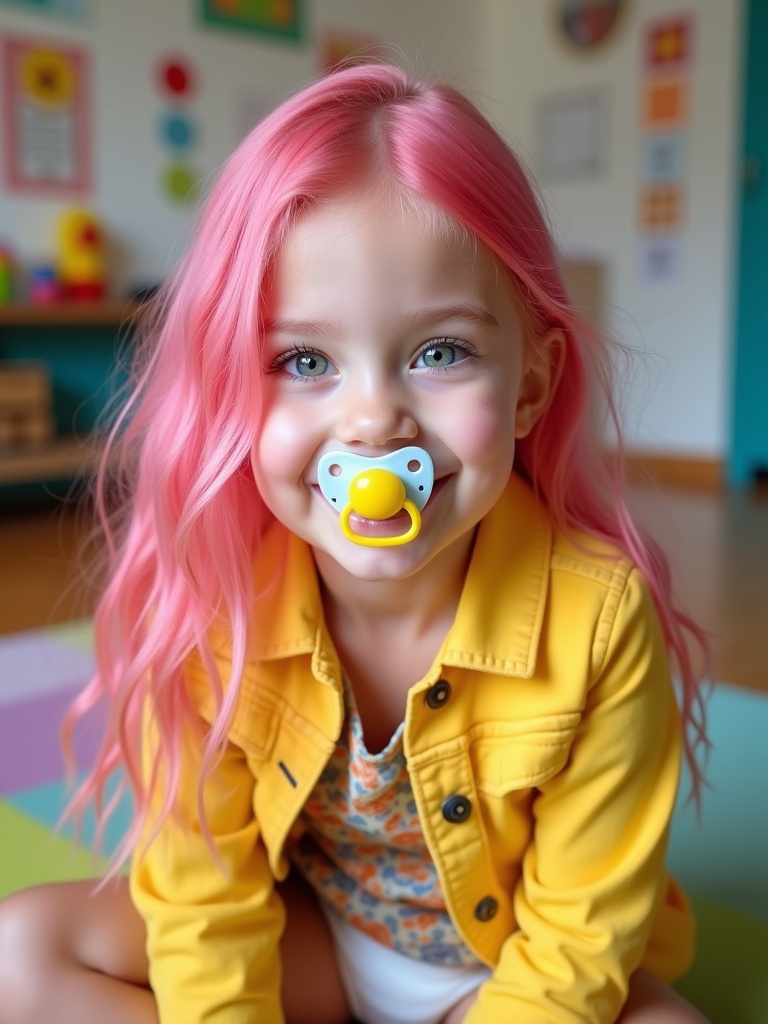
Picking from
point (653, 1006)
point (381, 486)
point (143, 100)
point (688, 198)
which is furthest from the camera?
point (688, 198)

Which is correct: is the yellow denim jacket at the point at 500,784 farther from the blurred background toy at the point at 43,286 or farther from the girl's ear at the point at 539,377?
the blurred background toy at the point at 43,286

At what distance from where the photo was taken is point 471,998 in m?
0.71

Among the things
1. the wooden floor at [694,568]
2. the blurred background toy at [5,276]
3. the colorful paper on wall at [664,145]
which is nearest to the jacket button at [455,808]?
the wooden floor at [694,568]

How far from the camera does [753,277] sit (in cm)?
321

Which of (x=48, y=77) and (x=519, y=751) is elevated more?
(x=48, y=77)

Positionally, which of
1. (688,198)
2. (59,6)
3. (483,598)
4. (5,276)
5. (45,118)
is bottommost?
(483,598)

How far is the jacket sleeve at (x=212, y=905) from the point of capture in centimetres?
64

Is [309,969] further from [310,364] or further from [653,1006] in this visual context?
[310,364]

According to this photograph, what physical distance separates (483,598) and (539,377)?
0.14 m

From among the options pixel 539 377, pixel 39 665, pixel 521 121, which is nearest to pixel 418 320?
pixel 539 377

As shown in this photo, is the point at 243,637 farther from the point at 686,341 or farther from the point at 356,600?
the point at 686,341

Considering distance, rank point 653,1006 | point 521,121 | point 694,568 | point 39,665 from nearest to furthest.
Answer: point 653,1006, point 39,665, point 694,568, point 521,121

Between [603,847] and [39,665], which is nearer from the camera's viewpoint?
[603,847]

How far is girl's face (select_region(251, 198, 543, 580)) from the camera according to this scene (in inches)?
21.8
